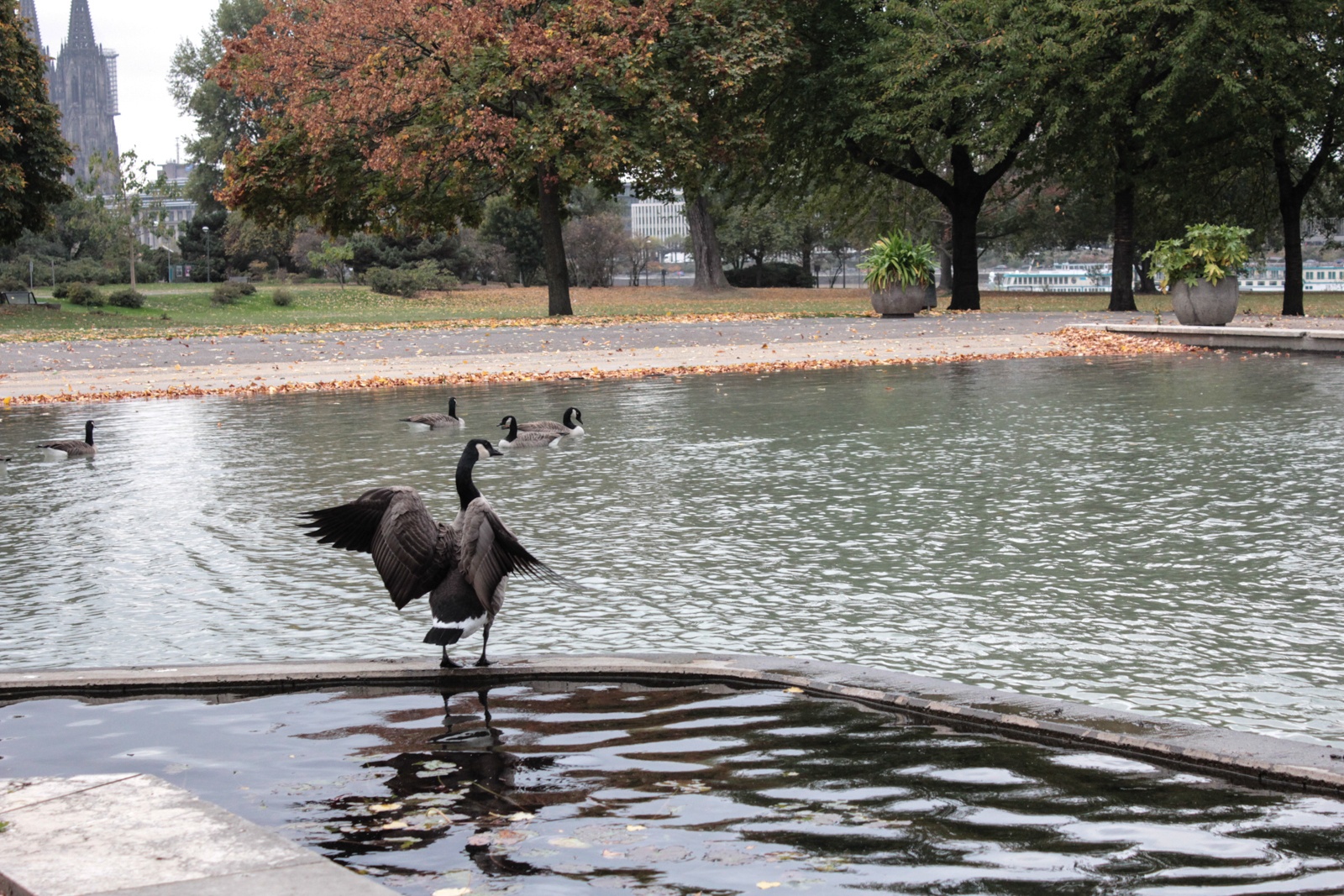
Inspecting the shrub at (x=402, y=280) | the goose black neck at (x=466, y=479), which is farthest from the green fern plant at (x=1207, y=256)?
the shrub at (x=402, y=280)

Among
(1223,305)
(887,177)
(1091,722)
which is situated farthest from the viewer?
(887,177)

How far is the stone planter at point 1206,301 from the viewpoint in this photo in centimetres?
2678

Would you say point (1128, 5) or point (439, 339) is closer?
point (439, 339)

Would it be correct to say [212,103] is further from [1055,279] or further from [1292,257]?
[1055,279]

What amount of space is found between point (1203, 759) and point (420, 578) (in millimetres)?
3038

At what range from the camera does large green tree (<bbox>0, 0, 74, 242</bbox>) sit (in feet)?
134

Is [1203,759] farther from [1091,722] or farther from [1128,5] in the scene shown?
[1128,5]

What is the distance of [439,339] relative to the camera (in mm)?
27016

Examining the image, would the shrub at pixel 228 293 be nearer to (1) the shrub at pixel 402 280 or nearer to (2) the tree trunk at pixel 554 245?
(1) the shrub at pixel 402 280

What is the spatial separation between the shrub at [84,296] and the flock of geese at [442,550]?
4403 centimetres

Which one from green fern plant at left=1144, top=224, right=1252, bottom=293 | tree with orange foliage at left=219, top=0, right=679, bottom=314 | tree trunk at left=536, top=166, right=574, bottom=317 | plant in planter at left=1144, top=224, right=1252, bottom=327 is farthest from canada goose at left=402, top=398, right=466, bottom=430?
tree trunk at left=536, top=166, right=574, bottom=317

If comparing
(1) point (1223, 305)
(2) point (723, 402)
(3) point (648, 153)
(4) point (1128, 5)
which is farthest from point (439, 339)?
(4) point (1128, 5)

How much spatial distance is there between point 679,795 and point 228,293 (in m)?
47.7

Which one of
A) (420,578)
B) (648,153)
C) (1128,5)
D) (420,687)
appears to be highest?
(1128,5)
